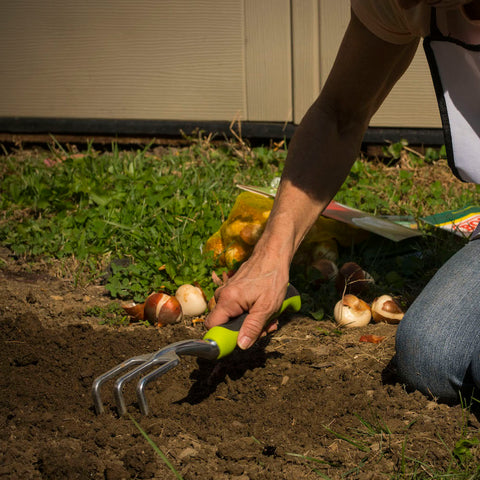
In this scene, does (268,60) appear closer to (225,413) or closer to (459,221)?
(459,221)

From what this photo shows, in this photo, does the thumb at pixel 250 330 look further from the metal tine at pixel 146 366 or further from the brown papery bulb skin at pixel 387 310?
the brown papery bulb skin at pixel 387 310

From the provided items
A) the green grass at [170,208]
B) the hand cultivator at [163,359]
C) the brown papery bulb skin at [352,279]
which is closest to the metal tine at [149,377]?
the hand cultivator at [163,359]

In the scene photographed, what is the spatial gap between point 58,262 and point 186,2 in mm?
2283

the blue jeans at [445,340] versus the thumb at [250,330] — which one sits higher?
the thumb at [250,330]

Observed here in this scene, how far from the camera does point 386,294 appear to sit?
253 cm

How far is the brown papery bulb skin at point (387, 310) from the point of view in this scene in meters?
2.29

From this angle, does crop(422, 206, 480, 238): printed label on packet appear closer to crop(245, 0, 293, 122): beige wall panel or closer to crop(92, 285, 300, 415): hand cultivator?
crop(92, 285, 300, 415): hand cultivator

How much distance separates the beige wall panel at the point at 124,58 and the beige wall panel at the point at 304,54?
0.39 meters

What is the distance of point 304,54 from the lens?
4117 mm

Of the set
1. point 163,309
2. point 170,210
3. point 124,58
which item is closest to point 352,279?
point 163,309

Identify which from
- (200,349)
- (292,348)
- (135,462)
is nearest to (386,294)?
(292,348)

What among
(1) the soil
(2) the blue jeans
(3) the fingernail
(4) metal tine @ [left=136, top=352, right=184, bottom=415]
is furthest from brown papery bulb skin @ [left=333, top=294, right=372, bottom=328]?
(4) metal tine @ [left=136, top=352, right=184, bottom=415]

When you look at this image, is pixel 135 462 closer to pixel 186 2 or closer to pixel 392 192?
pixel 392 192

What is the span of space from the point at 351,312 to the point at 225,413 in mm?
782
